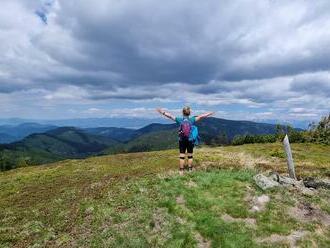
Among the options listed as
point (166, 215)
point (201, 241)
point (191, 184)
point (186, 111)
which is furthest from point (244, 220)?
point (186, 111)

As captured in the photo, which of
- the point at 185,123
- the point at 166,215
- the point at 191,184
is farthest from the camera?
the point at 185,123

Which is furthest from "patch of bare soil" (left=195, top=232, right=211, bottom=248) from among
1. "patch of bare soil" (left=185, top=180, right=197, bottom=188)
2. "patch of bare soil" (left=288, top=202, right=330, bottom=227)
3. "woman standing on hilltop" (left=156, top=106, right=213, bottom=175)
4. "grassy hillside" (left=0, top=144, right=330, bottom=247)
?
"woman standing on hilltop" (left=156, top=106, right=213, bottom=175)

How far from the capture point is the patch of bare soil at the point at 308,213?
2145 cm

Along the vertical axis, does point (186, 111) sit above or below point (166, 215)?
above

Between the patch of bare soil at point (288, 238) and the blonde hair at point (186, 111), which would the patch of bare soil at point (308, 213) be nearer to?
the patch of bare soil at point (288, 238)

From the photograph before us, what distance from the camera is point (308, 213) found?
2223cm

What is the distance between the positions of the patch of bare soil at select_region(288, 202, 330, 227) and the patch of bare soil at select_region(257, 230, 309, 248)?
175cm

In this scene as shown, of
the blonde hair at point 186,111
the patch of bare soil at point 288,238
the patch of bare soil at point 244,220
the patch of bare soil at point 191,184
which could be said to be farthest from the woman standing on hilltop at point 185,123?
the patch of bare soil at point 288,238

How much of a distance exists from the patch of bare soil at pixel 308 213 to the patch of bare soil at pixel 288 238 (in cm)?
175

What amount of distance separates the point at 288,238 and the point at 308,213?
355cm

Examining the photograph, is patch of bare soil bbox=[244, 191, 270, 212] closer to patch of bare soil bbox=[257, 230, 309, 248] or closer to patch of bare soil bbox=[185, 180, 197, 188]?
patch of bare soil bbox=[257, 230, 309, 248]

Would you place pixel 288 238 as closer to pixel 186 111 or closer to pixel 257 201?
pixel 257 201

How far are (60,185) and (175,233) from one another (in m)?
17.8

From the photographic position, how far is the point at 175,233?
20078mm
